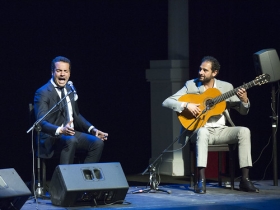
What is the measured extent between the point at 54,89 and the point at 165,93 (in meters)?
2.12

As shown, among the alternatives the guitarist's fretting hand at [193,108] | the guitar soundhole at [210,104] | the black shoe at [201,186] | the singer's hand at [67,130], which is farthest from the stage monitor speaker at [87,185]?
the guitar soundhole at [210,104]

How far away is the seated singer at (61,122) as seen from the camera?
669cm

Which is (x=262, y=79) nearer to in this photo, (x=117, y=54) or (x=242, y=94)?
(x=242, y=94)

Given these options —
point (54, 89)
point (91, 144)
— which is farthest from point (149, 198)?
point (54, 89)

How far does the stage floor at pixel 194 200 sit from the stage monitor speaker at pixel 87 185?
0.23 ft

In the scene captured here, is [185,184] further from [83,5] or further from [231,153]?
[83,5]

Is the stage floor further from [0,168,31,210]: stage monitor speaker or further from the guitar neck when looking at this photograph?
the guitar neck

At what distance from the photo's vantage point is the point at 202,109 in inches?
283

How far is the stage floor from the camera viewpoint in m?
6.28

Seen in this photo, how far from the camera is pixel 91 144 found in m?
6.93

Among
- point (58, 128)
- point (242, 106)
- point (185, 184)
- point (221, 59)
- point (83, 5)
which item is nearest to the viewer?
point (58, 128)

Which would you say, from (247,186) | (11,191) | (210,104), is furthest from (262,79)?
(11,191)

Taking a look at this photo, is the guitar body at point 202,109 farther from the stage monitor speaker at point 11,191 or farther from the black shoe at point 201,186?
the stage monitor speaker at point 11,191

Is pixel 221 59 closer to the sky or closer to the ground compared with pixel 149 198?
closer to the sky
